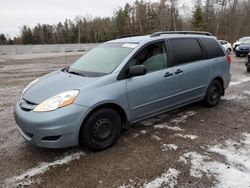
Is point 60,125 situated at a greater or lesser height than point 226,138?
greater

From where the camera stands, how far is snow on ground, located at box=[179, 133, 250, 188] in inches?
96.0

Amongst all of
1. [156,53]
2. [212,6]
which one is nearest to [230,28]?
[212,6]

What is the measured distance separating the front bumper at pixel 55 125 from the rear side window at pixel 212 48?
Answer: 10.4ft

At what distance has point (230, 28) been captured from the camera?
40.0 meters

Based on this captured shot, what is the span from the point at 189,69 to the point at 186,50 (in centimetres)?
40

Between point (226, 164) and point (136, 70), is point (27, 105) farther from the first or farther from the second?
point (226, 164)

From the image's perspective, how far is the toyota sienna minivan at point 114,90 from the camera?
275 centimetres

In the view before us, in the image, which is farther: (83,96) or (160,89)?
(160,89)

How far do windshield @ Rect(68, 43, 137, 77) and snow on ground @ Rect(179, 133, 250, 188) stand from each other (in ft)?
5.75

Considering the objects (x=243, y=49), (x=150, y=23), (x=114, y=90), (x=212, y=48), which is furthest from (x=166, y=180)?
(x=150, y=23)

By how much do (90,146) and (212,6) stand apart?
160 ft

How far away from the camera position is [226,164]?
2.75m

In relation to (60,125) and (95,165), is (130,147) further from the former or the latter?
(60,125)

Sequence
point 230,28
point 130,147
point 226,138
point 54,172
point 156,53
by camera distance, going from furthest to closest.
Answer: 1. point 230,28
2. point 156,53
3. point 226,138
4. point 130,147
5. point 54,172
